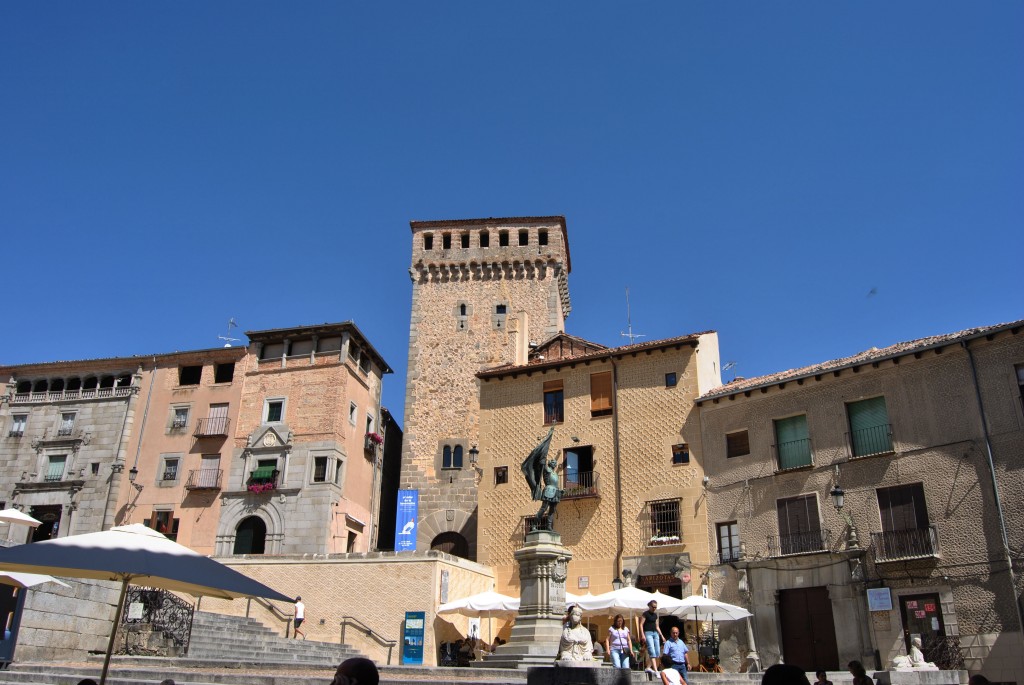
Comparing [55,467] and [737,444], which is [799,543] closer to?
[737,444]

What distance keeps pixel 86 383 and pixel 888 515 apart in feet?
116

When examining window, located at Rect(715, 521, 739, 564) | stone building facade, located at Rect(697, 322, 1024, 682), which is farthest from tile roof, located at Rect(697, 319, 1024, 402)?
window, located at Rect(715, 521, 739, 564)

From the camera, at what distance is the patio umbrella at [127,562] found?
8.76m

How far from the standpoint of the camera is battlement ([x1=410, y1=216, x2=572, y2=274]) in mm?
43812

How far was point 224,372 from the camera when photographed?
129 ft

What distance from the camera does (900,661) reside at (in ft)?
51.1

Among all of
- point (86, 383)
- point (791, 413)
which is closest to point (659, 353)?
point (791, 413)

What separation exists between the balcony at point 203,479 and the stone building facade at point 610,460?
1186 cm

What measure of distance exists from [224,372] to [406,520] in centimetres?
1140

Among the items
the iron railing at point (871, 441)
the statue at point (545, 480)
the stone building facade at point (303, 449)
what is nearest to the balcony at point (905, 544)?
the iron railing at point (871, 441)

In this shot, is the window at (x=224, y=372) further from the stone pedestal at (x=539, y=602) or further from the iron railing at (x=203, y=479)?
the stone pedestal at (x=539, y=602)

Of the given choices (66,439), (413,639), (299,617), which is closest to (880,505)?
(413,639)

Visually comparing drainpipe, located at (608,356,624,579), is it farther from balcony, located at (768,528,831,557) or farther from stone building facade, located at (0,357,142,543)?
stone building facade, located at (0,357,142,543)

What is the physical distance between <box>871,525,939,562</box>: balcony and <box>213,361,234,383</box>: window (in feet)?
92.5
